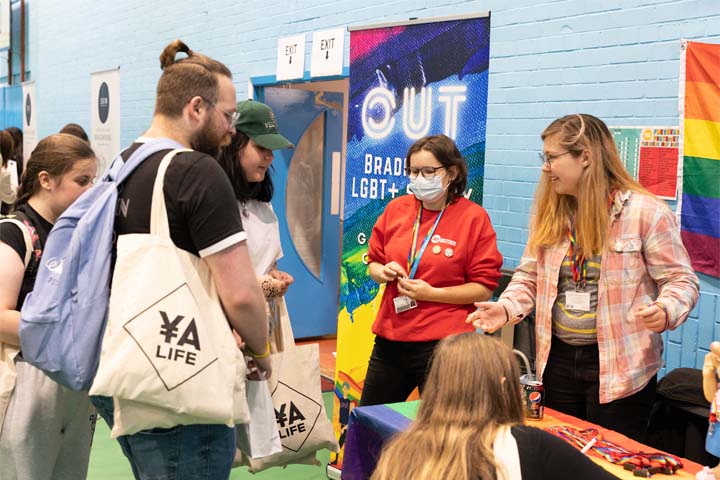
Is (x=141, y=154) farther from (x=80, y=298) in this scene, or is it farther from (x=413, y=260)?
(x=413, y=260)

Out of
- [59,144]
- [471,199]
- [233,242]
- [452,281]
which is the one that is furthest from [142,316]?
[471,199]

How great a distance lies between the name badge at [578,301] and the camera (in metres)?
2.48

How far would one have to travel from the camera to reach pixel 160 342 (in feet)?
5.40

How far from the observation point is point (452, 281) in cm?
299

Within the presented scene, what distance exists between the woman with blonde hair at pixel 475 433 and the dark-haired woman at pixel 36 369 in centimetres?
113

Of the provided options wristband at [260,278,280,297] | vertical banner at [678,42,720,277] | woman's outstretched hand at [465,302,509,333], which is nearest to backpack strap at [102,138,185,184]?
wristband at [260,278,280,297]

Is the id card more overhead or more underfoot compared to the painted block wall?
more underfoot

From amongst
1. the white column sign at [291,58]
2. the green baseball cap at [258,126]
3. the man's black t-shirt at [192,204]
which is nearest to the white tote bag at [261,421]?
the man's black t-shirt at [192,204]

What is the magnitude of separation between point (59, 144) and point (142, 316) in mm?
974

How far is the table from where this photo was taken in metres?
2.29

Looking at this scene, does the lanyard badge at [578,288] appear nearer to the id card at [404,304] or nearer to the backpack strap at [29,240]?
the id card at [404,304]

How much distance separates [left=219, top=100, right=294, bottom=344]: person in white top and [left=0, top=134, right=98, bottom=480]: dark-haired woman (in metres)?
0.45

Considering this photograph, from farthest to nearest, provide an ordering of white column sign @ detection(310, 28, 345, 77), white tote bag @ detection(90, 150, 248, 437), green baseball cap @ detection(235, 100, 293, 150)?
1. white column sign @ detection(310, 28, 345, 77)
2. green baseball cap @ detection(235, 100, 293, 150)
3. white tote bag @ detection(90, 150, 248, 437)

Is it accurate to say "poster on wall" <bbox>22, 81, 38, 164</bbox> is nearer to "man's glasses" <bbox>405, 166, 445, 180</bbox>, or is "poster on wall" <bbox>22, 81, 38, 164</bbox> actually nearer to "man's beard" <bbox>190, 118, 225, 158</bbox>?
"man's glasses" <bbox>405, 166, 445, 180</bbox>
